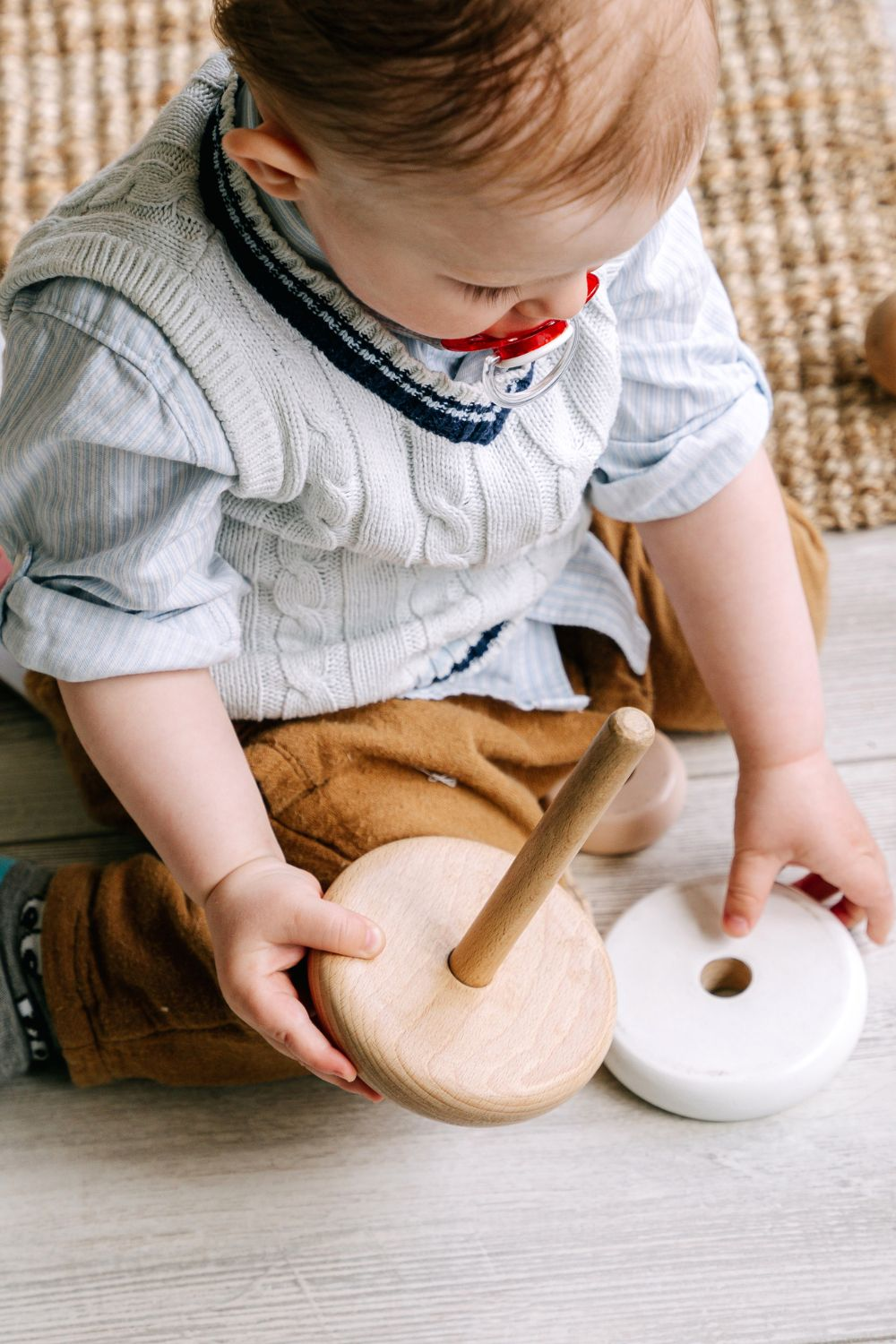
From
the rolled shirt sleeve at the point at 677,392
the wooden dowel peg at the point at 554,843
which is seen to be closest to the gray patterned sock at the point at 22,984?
the wooden dowel peg at the point at 554,843

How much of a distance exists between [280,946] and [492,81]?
32 centimetres

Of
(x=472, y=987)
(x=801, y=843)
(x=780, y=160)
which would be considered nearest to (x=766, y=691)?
(x=801, y=843)

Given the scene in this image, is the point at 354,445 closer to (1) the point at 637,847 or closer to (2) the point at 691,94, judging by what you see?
(2) the point at 691,94

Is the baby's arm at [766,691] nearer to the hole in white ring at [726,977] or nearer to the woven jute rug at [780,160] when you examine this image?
the hole in white ring at [726,977]

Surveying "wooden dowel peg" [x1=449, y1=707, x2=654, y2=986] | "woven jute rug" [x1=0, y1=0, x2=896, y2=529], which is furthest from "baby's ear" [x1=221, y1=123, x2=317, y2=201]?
"woven jute rug" [x1=0, y1=0, x2=896, y2=529]

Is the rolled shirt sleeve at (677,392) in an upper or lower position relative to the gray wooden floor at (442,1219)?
upper

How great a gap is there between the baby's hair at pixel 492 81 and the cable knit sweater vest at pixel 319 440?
97 mm

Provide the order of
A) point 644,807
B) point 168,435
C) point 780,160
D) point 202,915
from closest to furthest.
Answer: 1. point 168,435
2. point 202,915
3. point 644,807
4. point 780,160

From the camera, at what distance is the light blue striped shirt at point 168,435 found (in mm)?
462

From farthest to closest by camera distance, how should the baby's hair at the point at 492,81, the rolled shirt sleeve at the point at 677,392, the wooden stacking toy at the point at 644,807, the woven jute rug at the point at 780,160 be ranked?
the woven jute rug at the point at 780,160, the wooden stacking toy at the point at 644,807, the rolled shirt sleeve at the point at 677,392, the baby's hair at the point at 492,81

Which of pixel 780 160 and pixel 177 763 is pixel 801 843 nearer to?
pixel 177 763

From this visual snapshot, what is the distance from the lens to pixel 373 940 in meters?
0.49

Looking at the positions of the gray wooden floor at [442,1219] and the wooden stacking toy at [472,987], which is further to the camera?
the gray wooden floor at [442,1219]

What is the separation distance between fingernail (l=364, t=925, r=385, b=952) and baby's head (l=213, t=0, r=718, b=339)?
23 cm
